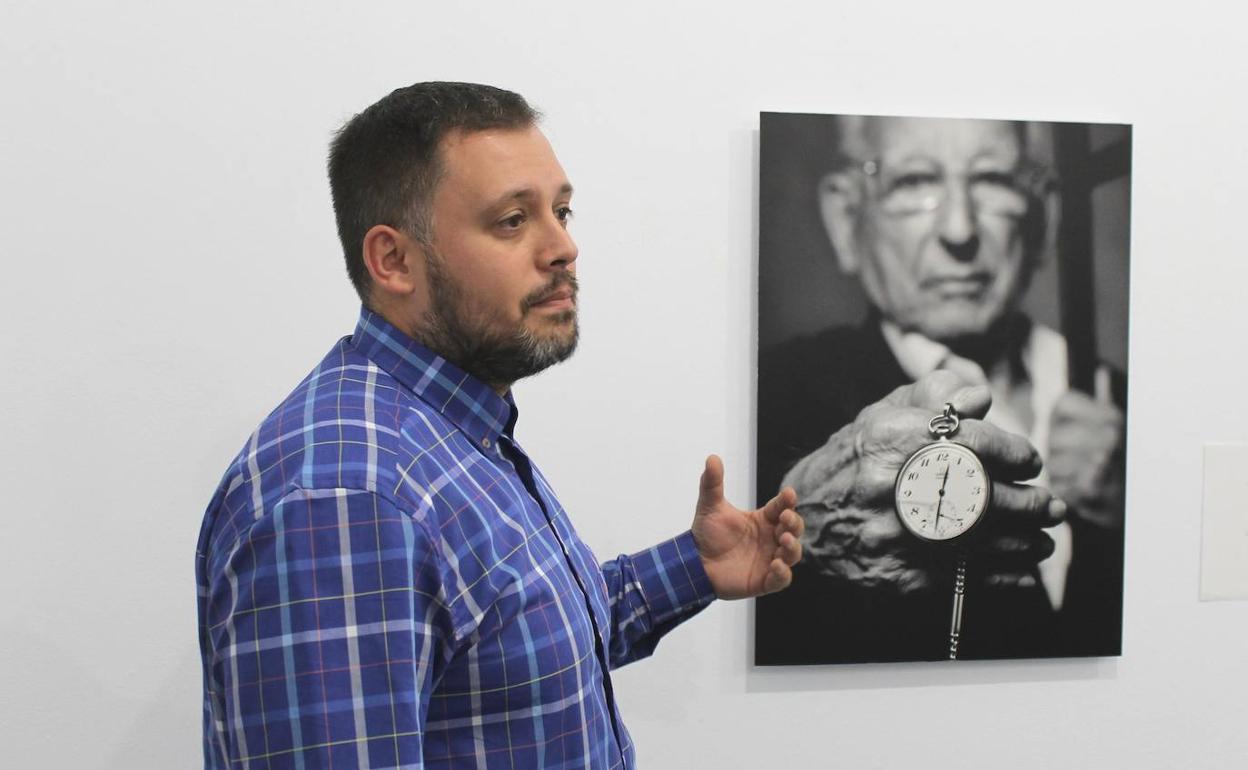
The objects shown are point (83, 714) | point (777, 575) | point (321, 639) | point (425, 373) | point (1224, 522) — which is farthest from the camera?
point (1224, 522)

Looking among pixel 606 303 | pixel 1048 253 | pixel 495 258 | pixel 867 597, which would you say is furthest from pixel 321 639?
pixel 1048 253

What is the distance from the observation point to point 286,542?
78 cm

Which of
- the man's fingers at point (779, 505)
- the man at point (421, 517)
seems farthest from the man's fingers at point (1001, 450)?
the man at point (421, 517)

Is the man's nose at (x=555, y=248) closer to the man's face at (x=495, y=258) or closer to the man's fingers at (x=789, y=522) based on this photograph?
the man's face at (x=495, y=258)

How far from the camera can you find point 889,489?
1640mm

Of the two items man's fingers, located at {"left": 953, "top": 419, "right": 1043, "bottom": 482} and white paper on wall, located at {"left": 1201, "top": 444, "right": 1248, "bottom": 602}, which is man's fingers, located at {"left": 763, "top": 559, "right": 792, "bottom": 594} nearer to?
man's fingers, located at {"left": 953, "top": 419, "right": 1043, "bottom": 482}

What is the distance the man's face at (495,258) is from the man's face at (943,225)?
28.9 inches

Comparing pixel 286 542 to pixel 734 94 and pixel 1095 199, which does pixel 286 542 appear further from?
Result: pixel 1095 199

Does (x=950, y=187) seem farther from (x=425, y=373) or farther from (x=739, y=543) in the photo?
(x=425, y=373)

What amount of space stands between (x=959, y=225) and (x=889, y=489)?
407 mm

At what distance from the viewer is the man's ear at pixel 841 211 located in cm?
160

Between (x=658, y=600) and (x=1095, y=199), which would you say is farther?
(x=1095, y=199)

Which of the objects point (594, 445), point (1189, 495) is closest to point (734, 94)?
point (594, 445)

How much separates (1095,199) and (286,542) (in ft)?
4.47
